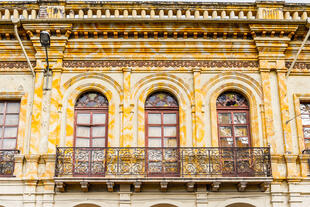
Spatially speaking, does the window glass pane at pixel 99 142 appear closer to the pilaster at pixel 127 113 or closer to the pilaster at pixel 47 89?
the pilaster at pixel 127 113

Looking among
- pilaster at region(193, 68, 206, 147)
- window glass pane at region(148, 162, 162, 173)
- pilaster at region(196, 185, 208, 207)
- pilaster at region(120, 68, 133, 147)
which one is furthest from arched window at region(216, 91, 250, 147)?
pilaster at region(120, 68, 133, 147)

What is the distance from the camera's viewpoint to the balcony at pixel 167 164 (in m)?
12.2

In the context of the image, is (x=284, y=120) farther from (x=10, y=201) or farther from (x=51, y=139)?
(x=10, y=201)

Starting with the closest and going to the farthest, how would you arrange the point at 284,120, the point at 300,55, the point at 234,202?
the point at 234,202
the point at 284,120
the point at 300,55

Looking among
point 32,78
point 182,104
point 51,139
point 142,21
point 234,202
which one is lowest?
point 234,202

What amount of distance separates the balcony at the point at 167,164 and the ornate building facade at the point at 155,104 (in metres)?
0.03

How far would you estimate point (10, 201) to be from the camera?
12469mm

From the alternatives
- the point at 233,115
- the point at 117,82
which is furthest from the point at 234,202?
the point at 117,82

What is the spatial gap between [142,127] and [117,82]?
1.64 m

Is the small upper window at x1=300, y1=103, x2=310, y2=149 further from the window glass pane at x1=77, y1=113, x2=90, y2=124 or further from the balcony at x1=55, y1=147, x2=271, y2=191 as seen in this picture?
the window glass pane at x1=77, y1=113, x2=90, y2=124

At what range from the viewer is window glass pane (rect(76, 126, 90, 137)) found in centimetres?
1352

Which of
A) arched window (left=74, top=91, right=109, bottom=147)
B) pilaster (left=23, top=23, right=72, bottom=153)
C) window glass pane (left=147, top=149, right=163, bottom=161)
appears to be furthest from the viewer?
arched window (left=74, top=91, right=109, bottom=147)

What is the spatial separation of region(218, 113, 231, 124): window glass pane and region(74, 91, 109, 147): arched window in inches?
137

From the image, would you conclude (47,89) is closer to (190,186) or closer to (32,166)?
(32,166)
